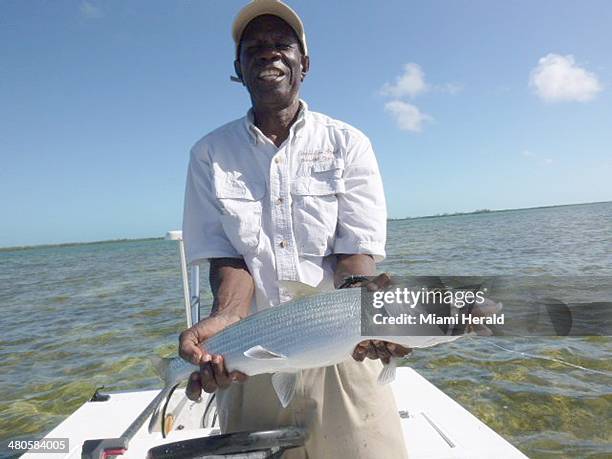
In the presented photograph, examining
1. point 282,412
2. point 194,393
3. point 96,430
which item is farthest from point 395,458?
point 96,430

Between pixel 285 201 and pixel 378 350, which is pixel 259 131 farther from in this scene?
pixel 378 350

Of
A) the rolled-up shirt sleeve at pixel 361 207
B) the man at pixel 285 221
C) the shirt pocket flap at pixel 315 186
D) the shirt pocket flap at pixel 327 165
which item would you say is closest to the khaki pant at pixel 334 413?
the man at pixel 285 221

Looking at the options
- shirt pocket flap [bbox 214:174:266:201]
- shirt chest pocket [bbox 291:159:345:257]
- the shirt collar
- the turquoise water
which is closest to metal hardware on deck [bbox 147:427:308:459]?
shirt chest pocket [bbox 291:159:345:257]

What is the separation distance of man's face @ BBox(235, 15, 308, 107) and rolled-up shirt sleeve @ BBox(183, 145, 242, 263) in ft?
2.03

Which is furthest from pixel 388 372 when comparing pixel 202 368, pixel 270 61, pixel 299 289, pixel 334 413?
pixel 270 61

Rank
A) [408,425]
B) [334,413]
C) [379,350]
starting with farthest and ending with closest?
[408,425]
[334,413]
[379,350]

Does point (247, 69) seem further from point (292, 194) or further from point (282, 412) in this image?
point (282, 412)

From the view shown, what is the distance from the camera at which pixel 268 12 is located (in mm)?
3119

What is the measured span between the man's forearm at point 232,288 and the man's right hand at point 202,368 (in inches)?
7.7

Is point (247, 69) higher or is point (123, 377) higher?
point (247, 69)

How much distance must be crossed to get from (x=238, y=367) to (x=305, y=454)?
2.48 ft

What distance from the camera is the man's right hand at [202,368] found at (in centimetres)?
253

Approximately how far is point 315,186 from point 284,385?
131cm

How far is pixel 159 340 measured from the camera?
9633 mm
